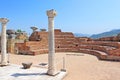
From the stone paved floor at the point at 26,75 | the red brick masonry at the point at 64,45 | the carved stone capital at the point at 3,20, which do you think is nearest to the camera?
the stone paved floor at the point at 26,75

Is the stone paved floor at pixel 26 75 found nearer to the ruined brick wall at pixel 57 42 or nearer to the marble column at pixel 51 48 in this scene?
the marble column at pixel 51 48

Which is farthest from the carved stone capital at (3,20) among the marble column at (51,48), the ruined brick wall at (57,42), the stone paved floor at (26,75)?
the ruined brick wall at (57,42)

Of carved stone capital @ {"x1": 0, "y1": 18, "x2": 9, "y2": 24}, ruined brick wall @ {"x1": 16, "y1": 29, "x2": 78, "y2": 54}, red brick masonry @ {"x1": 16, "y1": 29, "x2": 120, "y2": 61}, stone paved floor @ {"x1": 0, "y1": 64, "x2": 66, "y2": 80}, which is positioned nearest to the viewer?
stone paved floor @ {"x1": 0, "y1": 64, "x2": 66, "y2": 80}

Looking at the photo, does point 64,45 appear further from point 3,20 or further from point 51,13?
point 51,13

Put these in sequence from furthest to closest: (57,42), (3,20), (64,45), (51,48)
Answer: (57,42) → (64,45) → (3,20) → (51,48)

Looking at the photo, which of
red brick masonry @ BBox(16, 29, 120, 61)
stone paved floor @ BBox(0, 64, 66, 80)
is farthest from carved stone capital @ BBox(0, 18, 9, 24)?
red brick masonry @ BBox(16, 29, 120, 61)

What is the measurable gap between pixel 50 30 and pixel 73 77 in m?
2.54

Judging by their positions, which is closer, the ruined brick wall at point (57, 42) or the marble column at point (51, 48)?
the marble column at point (51, 48)

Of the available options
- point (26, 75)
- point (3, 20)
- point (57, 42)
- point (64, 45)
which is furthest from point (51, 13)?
point (57, 42)

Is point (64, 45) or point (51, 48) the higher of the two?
point (64, 45)

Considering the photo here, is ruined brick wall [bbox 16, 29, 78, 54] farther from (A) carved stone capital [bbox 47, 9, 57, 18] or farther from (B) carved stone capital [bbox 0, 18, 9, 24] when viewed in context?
(A) carved stone capital [bbox 47, 9, 57, 18]

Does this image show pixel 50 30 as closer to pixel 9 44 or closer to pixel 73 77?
pixel 73 77

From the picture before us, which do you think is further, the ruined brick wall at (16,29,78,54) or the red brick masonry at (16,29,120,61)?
the ruined brick wall at (16,29,78,54)

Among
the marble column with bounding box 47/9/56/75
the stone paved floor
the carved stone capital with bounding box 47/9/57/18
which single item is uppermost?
the carved stone capital with bounding box 47/9/57/18
